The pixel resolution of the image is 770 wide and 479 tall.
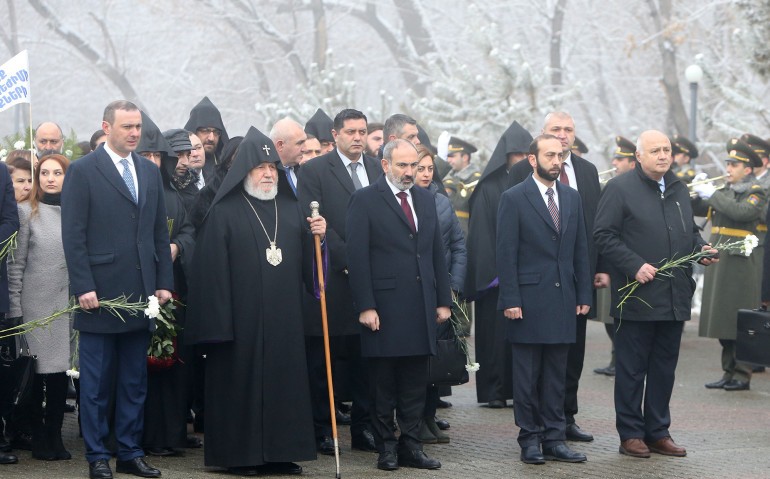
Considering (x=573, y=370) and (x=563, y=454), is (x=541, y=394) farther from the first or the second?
(x=573, y=370)

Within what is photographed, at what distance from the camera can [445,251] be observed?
10453 millimetres

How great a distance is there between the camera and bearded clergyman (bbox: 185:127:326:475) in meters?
8.75

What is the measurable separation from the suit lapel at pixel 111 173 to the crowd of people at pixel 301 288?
1 centimetres

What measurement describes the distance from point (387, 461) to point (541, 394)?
123 centimetres

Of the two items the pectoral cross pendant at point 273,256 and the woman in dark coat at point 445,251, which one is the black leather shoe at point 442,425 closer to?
the woman in dark coat at point 445,251

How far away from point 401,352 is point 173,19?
29.7m

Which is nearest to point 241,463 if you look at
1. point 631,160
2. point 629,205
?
point 629,205

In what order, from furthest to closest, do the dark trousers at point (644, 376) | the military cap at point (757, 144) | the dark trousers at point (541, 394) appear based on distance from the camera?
the military cap at point (757, 144)
the dark trousers at point (644, 376)
the dark trousers at point (541, 394)

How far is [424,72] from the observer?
35781 millimetres

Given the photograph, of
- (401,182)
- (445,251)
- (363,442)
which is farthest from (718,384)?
(401,182)

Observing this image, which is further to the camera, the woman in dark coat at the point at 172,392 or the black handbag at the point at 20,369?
the woman in dark coat at the point at 172,392

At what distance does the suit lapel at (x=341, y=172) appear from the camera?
32.9ft

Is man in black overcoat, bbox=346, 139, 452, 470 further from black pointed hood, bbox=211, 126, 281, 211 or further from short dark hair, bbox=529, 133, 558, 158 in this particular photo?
short dark hair, bbox=529, 133, 558, 158

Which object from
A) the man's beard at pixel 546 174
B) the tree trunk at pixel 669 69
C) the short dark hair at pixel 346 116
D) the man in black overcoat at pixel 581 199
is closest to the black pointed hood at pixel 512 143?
the man in black overcoat at pixel 581 199
